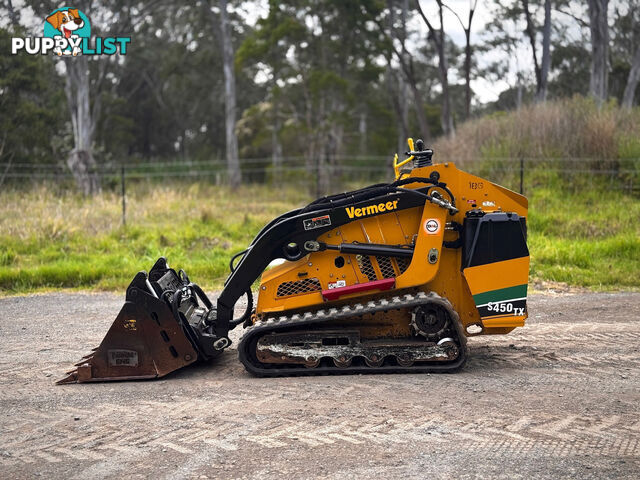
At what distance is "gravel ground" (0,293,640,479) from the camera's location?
418cm

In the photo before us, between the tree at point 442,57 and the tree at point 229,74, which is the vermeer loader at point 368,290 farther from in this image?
the tree at point 229,74

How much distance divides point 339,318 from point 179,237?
819 cm

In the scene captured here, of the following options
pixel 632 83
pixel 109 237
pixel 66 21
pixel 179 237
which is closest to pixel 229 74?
pixel 66 21

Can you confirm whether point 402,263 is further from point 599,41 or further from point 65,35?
point 599,41

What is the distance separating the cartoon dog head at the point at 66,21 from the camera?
25.0 metres

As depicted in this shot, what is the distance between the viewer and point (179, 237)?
44.3ft

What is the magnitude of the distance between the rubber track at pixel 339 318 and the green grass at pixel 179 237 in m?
4.53

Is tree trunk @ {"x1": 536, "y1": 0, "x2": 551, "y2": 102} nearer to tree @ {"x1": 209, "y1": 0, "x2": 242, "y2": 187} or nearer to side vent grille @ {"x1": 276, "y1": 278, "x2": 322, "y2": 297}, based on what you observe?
tree @ {"x1": 209, "y1": 0, "x2": 242, "y2": 187}

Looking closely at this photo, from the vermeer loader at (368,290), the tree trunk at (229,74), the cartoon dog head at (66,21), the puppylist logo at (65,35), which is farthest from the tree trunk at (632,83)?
the vermeer loader at (368,290)

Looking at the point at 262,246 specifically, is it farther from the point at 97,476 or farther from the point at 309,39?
the point at 309,39

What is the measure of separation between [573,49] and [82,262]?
3505cm

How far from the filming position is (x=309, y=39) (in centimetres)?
3181

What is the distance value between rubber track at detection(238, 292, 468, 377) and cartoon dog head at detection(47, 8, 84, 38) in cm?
2233

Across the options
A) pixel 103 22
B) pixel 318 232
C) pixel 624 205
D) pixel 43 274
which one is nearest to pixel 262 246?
→ pixel 318 232
